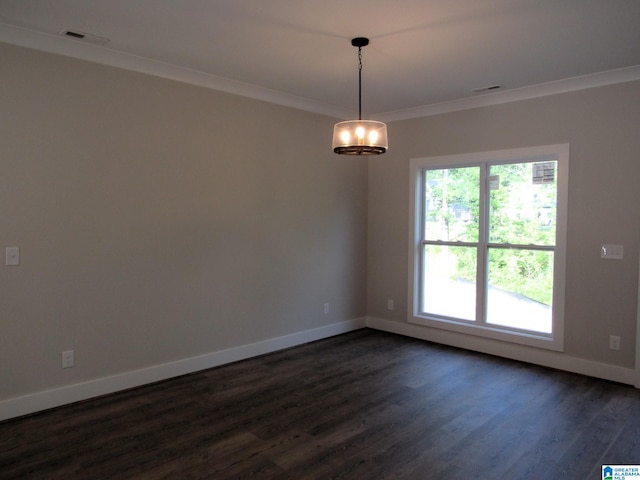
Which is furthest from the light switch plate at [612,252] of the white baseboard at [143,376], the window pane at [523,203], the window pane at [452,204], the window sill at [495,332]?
the white baseboard at [143,376]

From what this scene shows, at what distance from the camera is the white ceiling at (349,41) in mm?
2680

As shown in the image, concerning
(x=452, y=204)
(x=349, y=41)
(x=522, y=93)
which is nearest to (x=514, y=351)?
(x=452, y=204)

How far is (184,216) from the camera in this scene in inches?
156

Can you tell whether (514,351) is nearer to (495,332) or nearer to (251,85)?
(495,332)

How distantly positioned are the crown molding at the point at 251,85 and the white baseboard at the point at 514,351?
2.53 metres

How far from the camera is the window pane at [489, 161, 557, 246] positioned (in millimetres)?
4316

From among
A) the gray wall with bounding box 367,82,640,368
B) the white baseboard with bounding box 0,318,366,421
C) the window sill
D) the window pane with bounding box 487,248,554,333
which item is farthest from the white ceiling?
the white baseboard with bounding box 0,318,366,421

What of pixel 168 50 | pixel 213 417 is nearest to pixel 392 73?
pixel 168 50

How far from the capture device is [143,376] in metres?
3.75

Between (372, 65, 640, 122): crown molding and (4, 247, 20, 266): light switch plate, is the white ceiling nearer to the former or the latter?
(372, 65, 640, 122): crown molding

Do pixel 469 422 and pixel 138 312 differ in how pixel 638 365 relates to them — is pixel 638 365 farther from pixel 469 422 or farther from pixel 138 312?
pixel 138 312

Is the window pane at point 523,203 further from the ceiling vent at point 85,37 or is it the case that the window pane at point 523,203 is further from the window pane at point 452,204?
the ceiling vent at point 85,37
